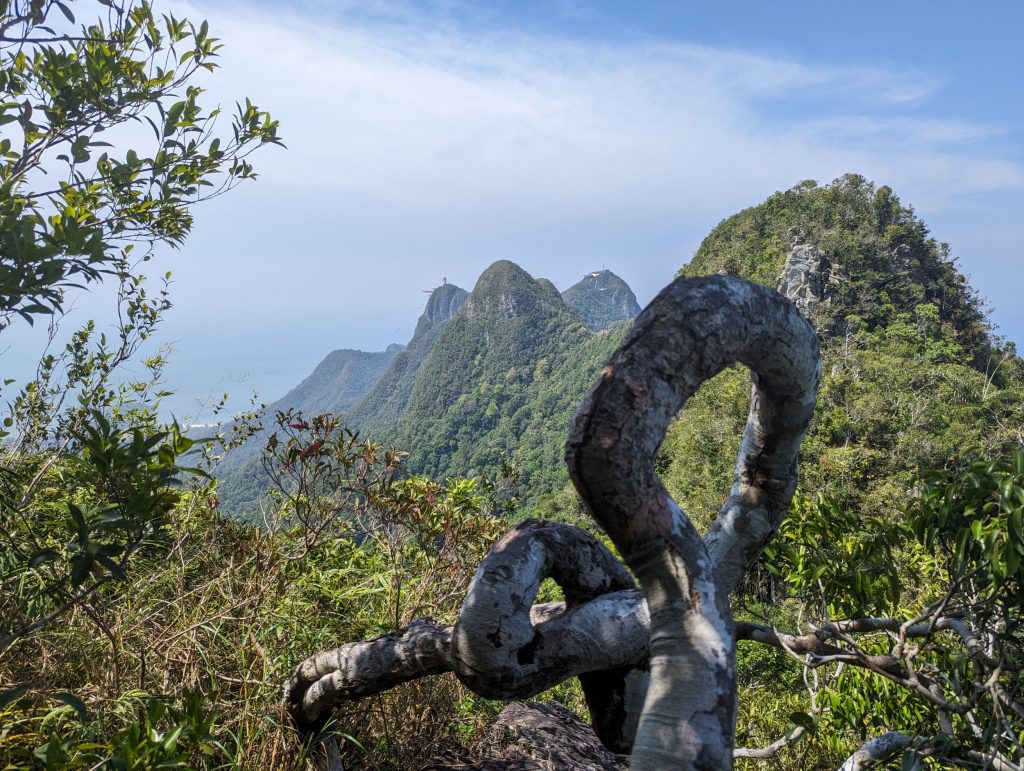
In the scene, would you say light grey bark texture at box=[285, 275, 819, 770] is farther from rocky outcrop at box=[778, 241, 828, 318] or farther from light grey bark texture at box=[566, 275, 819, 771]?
rocky outcrop at box=[778, 241, 828, 318]

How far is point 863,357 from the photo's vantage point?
26859 mm

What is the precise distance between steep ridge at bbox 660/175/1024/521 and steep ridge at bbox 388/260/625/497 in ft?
49.1

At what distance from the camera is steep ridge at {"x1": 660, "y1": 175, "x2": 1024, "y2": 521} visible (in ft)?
66.3

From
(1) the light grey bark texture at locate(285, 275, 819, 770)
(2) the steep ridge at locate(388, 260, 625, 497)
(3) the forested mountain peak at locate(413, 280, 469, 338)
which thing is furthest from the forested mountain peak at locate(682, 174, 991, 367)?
(3) the forested mountain peak at locate(413, 280, 469, 338)

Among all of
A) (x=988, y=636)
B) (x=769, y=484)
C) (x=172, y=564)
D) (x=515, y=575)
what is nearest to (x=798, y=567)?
(x=988, y=636)

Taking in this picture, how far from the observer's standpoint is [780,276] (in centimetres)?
3375

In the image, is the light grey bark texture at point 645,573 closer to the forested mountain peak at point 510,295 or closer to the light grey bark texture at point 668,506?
the light grey bark texture at point 668,506

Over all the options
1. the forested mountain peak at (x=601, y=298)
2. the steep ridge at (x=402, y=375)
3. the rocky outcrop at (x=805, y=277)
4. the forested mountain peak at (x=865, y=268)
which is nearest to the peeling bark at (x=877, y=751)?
the forested mountain peak at (x=865, y=268)

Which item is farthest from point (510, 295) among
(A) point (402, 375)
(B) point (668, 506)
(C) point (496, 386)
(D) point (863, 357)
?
(B) point (668, 506)

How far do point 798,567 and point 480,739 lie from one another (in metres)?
1.55

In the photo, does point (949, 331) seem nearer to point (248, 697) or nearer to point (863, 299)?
point (863, 299)

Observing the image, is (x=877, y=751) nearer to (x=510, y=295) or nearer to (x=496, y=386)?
(x=496, y=386)

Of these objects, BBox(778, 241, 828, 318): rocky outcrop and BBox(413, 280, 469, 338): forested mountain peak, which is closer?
BBox(778, 241, 828, 318): rocky outcrop

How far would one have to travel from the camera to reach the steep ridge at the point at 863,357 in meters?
20.2
